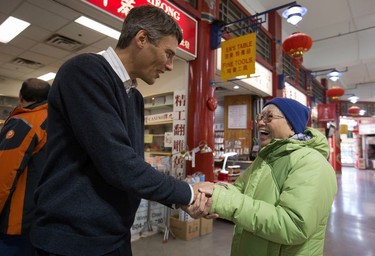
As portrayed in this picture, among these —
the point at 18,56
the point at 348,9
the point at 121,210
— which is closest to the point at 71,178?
the point at 121,210

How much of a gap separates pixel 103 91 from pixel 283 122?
1.05 meters

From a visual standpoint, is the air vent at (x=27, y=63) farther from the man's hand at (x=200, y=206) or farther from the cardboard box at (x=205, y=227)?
the man's hand at (x=200, y=206)

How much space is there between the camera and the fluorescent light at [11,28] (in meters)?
4.20

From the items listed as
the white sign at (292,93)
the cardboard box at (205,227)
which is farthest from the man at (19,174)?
the white sign at (292,93)

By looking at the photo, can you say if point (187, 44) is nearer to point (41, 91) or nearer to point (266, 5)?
point (41, 91)

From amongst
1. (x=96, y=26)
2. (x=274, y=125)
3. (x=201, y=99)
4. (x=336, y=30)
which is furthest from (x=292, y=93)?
(x=274, y=125)

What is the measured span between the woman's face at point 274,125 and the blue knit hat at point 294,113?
3 cm

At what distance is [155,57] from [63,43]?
460 centimetres

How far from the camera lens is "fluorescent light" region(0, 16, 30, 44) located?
4.20 meters

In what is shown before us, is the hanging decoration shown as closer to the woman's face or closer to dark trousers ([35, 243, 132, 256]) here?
the woman's face

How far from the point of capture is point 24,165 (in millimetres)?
1583

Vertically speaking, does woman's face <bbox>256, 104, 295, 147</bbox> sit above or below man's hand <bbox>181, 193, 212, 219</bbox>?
above

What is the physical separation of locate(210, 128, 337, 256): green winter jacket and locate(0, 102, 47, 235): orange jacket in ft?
3.80

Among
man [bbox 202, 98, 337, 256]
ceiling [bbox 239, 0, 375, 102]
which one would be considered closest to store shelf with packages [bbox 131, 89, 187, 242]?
man [bbox 202, 98, 337, 256]
